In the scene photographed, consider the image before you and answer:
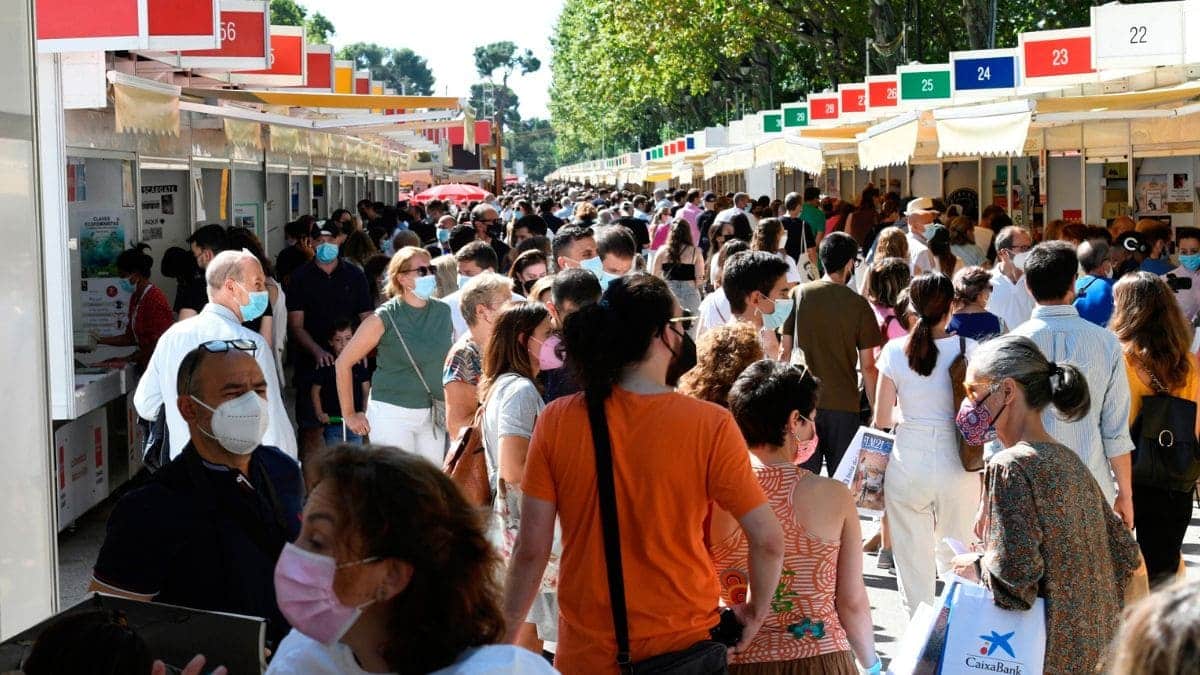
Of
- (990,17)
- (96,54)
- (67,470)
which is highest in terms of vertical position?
(990,17)

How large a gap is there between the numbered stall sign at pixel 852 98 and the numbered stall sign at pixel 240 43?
14.1 metres

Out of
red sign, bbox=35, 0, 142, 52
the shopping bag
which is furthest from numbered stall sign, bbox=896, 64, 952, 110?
the shopping bag

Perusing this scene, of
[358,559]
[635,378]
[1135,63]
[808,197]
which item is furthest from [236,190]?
[358,559]

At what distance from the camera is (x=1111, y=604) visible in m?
4.20

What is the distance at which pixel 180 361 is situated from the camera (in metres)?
6.29

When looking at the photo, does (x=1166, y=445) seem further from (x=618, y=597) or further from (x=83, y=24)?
(x=83, y=24)

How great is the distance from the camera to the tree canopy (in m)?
34.3

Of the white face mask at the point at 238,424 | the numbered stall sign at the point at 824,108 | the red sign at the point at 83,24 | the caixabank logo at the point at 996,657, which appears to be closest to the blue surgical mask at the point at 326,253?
the red sign at the point at 83,24

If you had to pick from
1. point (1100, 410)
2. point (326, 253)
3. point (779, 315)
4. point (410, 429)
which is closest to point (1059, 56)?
point (326, 253)

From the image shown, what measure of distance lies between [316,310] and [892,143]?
19.1ft

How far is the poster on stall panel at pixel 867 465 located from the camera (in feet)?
21.2

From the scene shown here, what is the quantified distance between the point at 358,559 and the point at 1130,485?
13.4 feet

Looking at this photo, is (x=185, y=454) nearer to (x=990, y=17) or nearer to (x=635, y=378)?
(x=635, y=378)

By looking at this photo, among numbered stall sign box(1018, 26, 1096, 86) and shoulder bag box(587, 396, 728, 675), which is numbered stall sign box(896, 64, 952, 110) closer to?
numbered stall sign box(1018, 26, 1096, 86)
